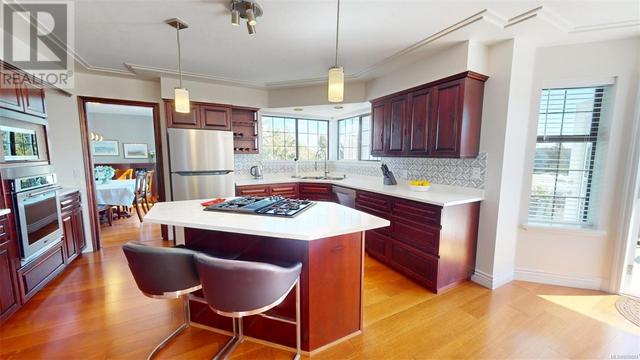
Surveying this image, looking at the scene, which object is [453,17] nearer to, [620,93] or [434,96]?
[434,96]

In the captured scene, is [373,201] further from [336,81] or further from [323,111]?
[323,111]

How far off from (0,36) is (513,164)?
4.45 metres

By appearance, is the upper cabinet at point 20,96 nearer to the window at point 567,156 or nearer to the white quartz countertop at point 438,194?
the white quartz countertop at point 438,194

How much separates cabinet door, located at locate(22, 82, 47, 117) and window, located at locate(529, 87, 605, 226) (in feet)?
15.7

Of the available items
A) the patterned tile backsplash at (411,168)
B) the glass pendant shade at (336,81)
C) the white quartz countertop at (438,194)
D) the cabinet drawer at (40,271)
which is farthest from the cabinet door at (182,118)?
the glass pendant shade at (336,81)

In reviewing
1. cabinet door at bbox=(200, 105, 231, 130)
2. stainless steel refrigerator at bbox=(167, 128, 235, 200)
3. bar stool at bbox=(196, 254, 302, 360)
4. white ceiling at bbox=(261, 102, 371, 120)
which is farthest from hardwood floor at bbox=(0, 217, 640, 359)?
white ceiling at bbox=(261, 102, 371, 120)

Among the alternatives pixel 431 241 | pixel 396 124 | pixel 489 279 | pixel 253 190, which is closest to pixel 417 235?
pixel 431 241

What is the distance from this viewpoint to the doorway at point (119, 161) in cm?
342

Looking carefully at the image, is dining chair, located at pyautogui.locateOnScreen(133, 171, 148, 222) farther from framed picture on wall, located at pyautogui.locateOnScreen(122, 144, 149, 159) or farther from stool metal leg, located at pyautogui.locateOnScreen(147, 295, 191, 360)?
stool metal leg, located at pyautogui.locateOnScreen(147, 295, 191, 360)

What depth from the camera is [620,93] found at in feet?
7.38

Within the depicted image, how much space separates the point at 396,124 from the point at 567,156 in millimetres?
1641

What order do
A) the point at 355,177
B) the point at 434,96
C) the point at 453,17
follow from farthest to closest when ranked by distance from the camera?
1. the point at 355,177
2. the point at 434,96
3. the point at 453,17

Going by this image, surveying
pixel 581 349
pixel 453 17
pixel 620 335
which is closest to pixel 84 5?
pixel 453 17

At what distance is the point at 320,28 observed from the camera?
7.09 feet
